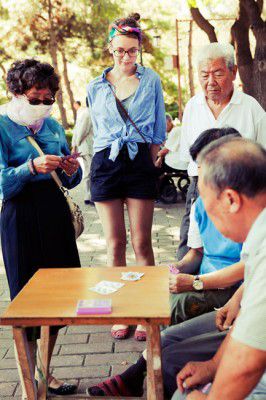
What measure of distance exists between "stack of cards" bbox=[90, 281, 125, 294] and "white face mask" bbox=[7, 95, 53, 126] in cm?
100

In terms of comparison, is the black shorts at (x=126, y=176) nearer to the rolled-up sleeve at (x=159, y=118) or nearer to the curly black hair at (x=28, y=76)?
the rolled-up sleeve at (x=159, y=118)

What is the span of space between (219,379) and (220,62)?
255 centimetres

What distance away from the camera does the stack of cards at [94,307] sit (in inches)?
89.9

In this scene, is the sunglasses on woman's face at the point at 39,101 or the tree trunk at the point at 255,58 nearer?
the sunglasses on woman's face at the point at 39,101

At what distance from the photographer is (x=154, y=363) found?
2.43m

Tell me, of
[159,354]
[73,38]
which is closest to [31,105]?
[159,354]

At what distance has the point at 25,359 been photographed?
98.8 inches

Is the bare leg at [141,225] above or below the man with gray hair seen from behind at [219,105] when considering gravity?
below

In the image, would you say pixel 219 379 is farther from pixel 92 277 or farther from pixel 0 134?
pixel 0 134

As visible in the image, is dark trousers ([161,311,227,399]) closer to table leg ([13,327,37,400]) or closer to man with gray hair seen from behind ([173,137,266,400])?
table leg ([13,327,37,400])

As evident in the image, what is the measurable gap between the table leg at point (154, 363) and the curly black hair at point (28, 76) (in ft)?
4.80

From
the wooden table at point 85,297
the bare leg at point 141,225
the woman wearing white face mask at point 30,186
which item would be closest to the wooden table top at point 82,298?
the wooden table at point 85,297

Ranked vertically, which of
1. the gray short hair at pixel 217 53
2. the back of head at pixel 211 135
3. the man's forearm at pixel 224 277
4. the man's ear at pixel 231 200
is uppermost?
the gray short hair at pixel 217 53

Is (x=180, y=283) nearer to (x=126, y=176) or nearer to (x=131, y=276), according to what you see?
(x=131, y=276)
